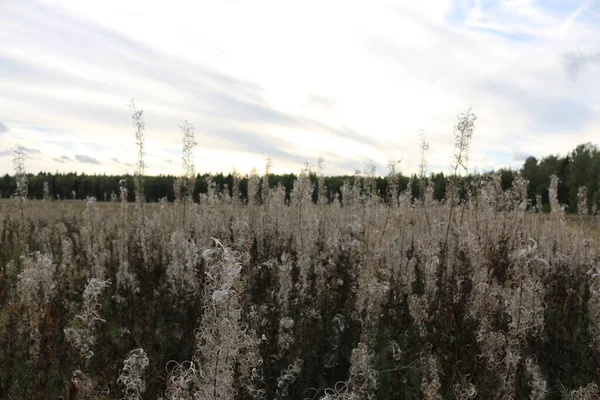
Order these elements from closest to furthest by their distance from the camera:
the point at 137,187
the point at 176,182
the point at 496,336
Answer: the point at 496,336, the point at 137,187, the point at 176,182

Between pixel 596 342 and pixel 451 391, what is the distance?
5.54 ft

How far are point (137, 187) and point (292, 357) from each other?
467cm

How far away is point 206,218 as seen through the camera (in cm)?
973

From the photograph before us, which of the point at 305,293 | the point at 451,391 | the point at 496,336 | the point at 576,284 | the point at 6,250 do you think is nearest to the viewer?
the point at 496,336

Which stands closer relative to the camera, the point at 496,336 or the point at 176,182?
the point at 496,336

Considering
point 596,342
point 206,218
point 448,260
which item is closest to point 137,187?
point 206,218

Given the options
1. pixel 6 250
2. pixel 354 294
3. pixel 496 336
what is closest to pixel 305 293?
pixel 354 294

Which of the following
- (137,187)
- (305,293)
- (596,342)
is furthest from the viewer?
(137,187)

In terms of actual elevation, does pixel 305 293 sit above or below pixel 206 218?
below

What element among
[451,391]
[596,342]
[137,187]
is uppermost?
[137,187]

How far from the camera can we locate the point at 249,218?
9867 millimetres

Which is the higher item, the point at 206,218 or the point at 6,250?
the point at 206,218

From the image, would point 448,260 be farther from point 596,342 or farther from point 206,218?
point 206,218

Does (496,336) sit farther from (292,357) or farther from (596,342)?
(292,357)
